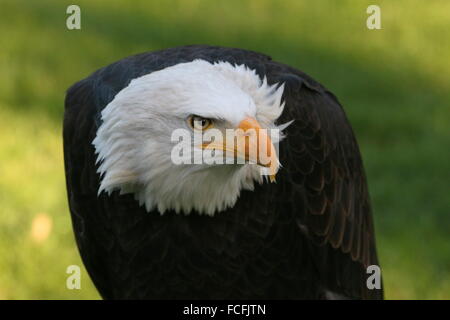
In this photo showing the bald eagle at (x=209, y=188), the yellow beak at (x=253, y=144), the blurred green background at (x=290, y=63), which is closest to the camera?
the yellow beak at (x=253, y=144)

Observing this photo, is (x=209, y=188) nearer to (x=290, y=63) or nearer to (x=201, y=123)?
(x=201, y=123)

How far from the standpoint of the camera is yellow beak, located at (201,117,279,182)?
320 cm

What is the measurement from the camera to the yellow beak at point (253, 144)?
10.5 feet

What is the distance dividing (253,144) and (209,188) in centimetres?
42

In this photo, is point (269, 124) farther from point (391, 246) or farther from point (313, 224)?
point (391, 246)

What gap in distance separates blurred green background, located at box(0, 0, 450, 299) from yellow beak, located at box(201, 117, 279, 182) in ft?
7.75

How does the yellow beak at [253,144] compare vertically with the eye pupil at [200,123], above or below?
below

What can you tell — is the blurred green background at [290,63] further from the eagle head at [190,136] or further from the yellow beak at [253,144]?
the yellow beak at [253,144]

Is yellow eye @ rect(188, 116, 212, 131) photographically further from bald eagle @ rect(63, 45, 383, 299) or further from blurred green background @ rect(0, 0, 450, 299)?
blurred green background @ rect(0, 0, 450, 299)

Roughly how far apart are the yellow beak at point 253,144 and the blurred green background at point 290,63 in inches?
93.0

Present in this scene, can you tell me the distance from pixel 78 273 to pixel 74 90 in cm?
146

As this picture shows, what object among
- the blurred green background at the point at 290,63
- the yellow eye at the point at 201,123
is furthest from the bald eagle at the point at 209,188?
the blurred green background at the point at 290,63

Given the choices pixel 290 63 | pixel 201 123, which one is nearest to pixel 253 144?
pixel 201 123

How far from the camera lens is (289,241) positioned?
12.9 feet
